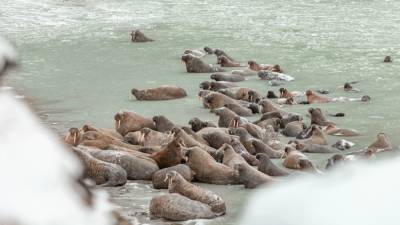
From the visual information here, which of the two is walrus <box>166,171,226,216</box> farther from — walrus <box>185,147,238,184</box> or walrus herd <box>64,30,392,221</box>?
walrus <box>185,147,238,184</box>

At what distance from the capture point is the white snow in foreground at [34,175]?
2.50 feet

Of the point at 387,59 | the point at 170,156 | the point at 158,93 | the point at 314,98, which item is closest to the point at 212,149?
the point at 170,156

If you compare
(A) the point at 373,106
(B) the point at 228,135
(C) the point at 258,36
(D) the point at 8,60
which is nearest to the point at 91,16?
(C) the point at 258,36

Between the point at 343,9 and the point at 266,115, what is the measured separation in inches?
677

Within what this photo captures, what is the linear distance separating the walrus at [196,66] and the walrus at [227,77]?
0.94 metres

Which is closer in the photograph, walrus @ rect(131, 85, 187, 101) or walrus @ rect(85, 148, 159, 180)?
walrus @ rect(85, 148, 159, 180)

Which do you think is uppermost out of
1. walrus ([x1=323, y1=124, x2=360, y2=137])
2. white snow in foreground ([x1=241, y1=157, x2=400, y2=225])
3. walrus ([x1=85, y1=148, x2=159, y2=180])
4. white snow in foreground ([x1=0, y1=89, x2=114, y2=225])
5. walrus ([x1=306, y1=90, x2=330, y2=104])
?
white snow in foreground ([x1=0, y1=89, x2=114, y2=225])

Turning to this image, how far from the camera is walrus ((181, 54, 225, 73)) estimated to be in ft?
53.1

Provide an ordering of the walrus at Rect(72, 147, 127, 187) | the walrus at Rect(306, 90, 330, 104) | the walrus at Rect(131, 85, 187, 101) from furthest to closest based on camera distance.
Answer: the walrus at Rect(131, 85, 187, 101)
the walrus at Rect(306, 90, 330, 104)
the walrus at Rect(72, 147, 127, 187)

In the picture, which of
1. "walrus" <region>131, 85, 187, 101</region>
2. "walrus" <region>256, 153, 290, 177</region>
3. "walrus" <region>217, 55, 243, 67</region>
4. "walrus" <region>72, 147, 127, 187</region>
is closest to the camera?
"walrus" <region>72, 147, 127, 187</region>

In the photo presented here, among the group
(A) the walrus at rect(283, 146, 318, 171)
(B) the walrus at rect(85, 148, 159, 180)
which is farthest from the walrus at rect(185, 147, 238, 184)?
(A) the walrus at rect(283, 146, 318, 171)

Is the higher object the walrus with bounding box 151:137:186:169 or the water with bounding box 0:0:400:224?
the walrus with bounding box 151:137:186:169

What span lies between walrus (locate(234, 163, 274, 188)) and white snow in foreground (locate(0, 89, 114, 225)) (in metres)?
7.02

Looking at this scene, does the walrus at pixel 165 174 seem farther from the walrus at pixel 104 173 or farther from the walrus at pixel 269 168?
the walrus at pixel 269 168
